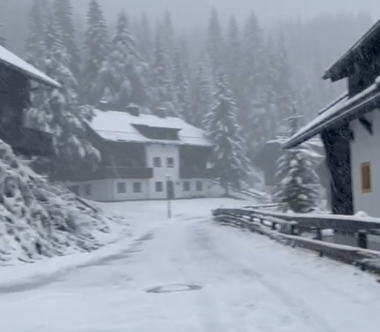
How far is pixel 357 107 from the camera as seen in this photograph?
13945mm

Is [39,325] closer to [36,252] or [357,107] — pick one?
[357,107]

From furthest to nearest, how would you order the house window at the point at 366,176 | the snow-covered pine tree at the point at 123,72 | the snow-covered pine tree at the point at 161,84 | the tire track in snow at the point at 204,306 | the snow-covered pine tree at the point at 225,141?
1. the snow-covered pine tree at the point at 161,84
2. the snow-covered pine tree at the point at 123,72
3. the snow-covered pine tree at the point at 225,141
4. the house window at the point at 366,176
5. the tire track in snow at the point at 204,306

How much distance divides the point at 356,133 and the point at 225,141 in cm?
5232

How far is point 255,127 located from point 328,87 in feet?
125

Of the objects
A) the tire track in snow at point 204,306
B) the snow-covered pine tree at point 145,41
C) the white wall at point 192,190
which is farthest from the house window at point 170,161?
the tire track in snow at point 204,306

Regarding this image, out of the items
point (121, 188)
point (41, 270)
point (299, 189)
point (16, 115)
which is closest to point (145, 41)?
point (121, 188)

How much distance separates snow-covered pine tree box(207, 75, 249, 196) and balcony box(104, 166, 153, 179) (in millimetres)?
9551

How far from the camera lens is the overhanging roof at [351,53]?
15938 mm

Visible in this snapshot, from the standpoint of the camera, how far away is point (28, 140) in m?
29.7

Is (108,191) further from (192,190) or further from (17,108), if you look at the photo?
(17,108)

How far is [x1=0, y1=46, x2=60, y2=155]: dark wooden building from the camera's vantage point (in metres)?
28.6

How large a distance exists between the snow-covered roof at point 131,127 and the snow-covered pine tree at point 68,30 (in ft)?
35.3

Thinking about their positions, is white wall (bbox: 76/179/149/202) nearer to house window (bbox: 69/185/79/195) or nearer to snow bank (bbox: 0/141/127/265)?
house window (bbox: 69/185/79/195)

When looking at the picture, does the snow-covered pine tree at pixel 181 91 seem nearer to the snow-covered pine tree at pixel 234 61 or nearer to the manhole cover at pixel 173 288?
the snow-covered pine tree at pixel 234 61
